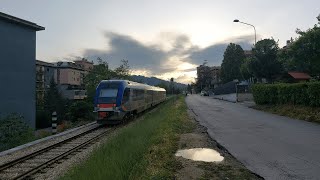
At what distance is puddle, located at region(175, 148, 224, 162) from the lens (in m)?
10.1

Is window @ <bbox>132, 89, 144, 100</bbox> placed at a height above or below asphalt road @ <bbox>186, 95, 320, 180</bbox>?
above

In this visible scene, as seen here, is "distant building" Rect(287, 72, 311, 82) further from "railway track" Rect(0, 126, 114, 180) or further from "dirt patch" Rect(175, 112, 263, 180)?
"dirt patch" Rect(175, 112, 263, 180)

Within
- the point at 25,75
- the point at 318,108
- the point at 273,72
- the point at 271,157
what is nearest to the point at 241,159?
the point at 271,157

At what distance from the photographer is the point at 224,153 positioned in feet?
36.9

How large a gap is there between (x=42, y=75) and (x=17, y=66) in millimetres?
77808

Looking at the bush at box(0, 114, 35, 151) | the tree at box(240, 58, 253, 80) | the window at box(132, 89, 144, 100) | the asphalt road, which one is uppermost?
the tree at box(240, 58, 253, 80)

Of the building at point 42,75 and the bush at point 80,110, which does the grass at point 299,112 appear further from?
the building at point 42,75

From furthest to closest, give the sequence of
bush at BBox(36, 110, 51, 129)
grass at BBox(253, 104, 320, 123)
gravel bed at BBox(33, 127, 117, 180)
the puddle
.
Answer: bush at BBox(36, 110, 51, 129), grass at BBox(253, 104, 320, 123), gravel bed at BBox(33, 127, 117, 180), the puddle

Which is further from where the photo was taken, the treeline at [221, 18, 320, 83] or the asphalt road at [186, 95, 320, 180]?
the treeline at [221, 18, 320, 83]

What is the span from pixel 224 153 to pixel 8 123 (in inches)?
733

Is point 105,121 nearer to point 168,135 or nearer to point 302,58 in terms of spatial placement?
point 168,135

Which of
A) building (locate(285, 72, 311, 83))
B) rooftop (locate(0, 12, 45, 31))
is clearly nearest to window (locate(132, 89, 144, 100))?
rooftop (locate(0, 12, 45, 31))

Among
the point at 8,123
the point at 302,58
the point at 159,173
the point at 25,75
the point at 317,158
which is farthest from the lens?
the point at 302,58

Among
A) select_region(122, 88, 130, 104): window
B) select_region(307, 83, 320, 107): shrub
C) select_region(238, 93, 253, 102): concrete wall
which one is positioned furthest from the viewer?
select_region(238, 93, 253, 102): concrete wall
